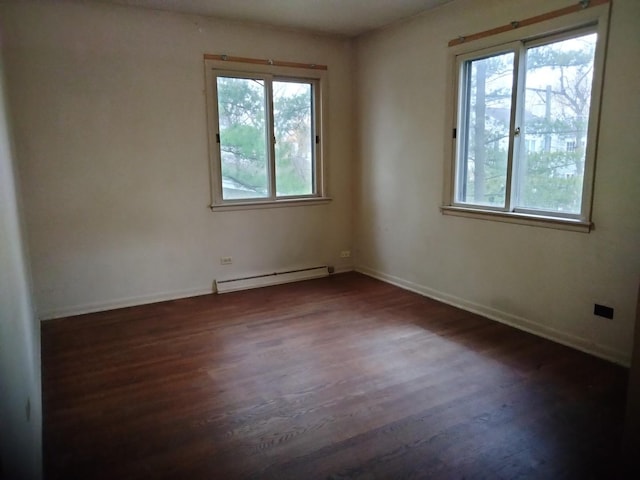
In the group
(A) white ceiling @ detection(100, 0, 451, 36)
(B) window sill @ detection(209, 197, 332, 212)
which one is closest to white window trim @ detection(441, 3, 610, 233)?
(A) white ceiling @ detection(100, 0, 451, 36)

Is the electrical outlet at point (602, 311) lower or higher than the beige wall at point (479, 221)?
lower

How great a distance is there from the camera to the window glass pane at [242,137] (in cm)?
448

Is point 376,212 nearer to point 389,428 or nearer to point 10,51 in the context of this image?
point 389,428

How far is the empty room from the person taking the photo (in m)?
2.16

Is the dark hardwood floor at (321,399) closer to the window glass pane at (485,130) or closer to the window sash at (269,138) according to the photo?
the window glass pane at (485,130)

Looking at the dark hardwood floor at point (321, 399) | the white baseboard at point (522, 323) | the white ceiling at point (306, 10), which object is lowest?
the dark hardwood floor at point (321, 399)

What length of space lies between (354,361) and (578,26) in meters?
2.69

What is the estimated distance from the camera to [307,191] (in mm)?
5129

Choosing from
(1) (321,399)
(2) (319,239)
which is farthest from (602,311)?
(2) (319,239)

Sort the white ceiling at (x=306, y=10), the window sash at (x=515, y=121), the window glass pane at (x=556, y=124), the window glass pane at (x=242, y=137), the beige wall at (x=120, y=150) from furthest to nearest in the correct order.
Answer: the window glass pane at (x=242, y=137) → the white ceiling at (x=306, y=10) → the beige wall at (x=120, y=150) → the window glass pane at (x=556, y=124) → the window sash at (x=515, y=121)

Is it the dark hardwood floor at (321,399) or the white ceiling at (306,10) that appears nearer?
the dark hardwood floor at (321,399)

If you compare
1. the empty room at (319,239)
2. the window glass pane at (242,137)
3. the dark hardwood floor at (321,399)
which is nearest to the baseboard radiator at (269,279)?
the empty room at (319,239)

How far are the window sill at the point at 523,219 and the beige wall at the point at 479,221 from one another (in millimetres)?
48

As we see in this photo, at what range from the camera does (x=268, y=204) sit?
4812 millimetres
